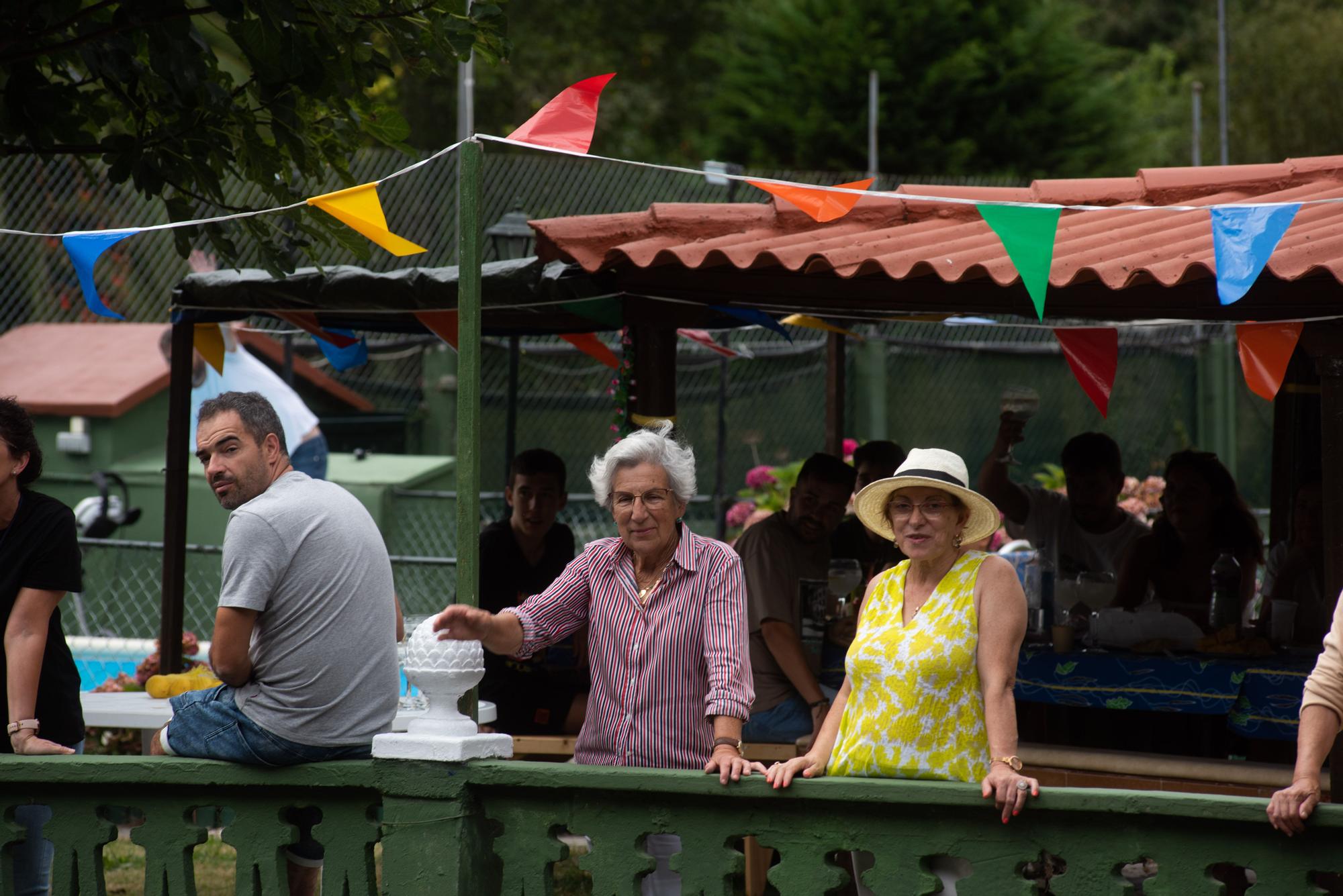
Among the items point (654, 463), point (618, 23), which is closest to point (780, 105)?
point (618, 23)

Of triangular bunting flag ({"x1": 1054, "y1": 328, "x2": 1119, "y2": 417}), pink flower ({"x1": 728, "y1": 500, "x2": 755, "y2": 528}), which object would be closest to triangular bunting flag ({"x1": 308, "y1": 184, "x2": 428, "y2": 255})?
triangular bunting flag ({"x1": 1054, "y1": 328, "x2": 1119, "y2": 417})

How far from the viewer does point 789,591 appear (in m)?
5.19

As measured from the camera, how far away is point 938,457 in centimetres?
352

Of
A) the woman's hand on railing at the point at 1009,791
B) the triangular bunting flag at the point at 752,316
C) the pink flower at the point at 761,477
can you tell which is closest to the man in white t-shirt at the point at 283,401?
the triangular bunting flag at the point at 752,316

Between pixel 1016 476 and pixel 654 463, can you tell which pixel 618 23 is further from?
pixel 654 463

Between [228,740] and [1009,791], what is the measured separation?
6.02 ft

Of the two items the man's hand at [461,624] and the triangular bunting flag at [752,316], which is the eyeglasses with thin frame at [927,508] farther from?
the triangular bunting flag at [752,316]

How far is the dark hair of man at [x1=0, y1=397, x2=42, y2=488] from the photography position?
3.80 m

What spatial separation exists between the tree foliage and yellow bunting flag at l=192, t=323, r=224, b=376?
1.62 meters

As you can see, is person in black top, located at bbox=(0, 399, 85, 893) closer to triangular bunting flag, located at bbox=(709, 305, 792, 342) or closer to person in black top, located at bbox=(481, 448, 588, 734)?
person in black top, located at bbox=(481, 448, 588, 734)

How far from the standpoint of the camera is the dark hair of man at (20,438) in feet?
12.5

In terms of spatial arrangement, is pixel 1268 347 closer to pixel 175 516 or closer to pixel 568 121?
pixel 568 121

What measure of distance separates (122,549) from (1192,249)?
6.52 metres

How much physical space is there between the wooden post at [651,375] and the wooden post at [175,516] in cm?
201
